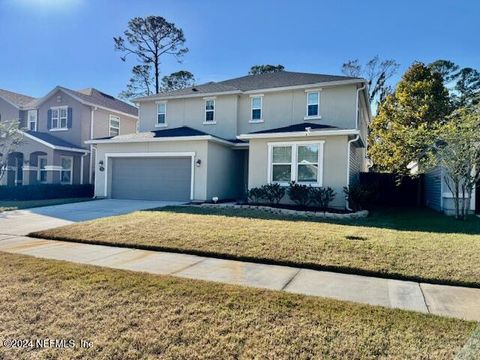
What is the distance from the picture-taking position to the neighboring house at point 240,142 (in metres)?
13.8

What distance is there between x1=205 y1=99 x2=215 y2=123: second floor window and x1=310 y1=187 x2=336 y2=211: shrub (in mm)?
8098

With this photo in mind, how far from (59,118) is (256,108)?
14.5 metres

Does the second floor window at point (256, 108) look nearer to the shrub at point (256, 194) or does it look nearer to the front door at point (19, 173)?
the shrub at point (256, 194)

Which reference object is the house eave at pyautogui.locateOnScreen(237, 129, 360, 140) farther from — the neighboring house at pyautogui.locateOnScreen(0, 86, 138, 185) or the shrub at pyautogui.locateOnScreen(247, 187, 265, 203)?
the neighboring house at pyautogui.locateOnScreen(0, 86, 138, 185)

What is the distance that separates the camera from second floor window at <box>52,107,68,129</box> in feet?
75.0

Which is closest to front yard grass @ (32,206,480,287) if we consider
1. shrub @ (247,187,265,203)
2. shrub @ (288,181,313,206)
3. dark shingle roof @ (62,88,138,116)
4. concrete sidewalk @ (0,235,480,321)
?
concrete sidewalk @ (0,235,480,321)

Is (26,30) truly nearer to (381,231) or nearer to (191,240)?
(191,240)

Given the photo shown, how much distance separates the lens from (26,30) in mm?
13195

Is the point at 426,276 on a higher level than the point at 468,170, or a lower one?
lower

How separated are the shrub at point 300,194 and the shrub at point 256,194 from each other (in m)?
1.20

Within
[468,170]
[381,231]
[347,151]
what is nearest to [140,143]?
[347,151]

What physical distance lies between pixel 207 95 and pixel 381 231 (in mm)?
12750

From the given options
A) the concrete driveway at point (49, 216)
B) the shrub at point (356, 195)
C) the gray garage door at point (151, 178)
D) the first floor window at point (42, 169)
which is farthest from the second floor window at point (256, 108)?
the first floor window at point (42, 169)

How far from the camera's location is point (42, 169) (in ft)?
71.3
